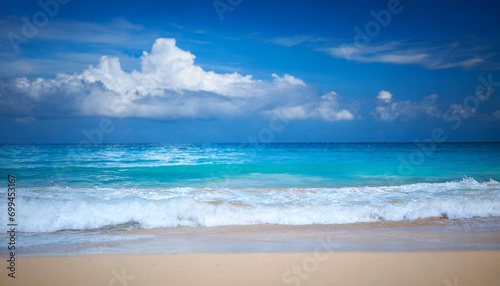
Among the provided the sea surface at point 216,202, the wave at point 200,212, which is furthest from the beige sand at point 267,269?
the wave at point 200,212

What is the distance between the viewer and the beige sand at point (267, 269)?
14.7 feet

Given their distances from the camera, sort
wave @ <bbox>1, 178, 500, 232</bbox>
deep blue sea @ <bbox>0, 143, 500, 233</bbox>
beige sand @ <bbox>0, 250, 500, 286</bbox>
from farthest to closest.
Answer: deep blue sea @ <bbox>0, 143, 500, 233</bbox> → wave @ <bbox>1, 178, 500, 232</bbox> → beige sand @ <bbox>0, 250, 500, 286</bbox>

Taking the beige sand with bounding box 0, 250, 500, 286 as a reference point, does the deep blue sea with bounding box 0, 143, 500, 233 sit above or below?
above

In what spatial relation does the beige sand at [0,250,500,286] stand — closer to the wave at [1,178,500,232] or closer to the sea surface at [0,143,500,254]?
the sea surface at [0,143,500,254]

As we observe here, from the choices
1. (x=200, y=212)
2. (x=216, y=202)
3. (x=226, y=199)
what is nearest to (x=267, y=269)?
(x=200, y=212)

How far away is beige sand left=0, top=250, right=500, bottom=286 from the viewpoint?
177 inches

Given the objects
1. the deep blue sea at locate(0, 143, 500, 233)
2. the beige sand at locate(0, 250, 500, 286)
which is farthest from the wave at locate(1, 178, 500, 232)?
the beige sand at locate(0, 250, 500, 286)

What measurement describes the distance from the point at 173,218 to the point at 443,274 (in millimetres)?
5718

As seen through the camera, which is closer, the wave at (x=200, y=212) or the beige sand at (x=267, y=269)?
the beige sand at (x=267, y=269)

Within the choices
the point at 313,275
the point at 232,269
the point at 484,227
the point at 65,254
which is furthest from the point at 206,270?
the point at 484,227

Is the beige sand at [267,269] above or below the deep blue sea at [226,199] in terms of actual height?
below

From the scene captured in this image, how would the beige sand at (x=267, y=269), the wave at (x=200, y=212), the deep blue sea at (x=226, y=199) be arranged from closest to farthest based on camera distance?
the beige sand at (x=267, y=269), the wave at (x=200, y=212), the deep blue sea at (x=226, y=199)

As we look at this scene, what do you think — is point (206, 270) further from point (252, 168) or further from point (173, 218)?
point (252, 168)

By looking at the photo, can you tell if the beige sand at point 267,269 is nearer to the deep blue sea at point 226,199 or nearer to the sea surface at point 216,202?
the sea surface at point 216,202
